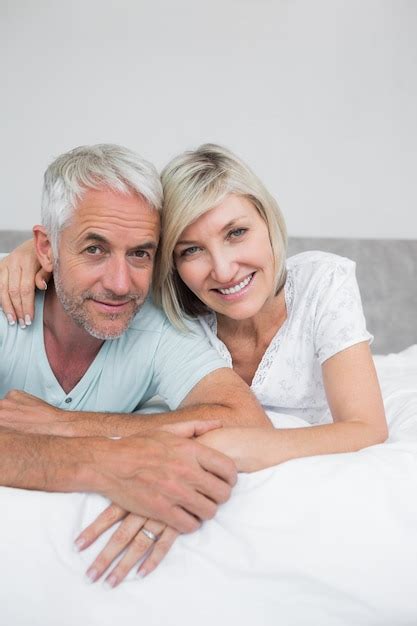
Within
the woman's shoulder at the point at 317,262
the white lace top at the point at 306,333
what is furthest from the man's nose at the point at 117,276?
the woman's shoulder at the point at 317,262

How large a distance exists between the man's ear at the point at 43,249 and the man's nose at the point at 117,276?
0.59ft

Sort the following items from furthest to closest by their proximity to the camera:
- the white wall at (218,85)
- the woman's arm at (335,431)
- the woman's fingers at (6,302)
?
the white wall at (218,85) < the woman's fingers at (6,302) < the woman's arm at (335,431)

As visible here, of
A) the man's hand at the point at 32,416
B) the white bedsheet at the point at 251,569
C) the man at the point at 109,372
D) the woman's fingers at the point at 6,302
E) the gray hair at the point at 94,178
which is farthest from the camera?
the woman's fingers at the point at 6,302

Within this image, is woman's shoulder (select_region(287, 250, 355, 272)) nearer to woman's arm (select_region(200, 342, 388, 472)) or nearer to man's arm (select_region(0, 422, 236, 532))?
woman's arm (select_region(200, 342, 388, 472))

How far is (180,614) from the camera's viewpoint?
1188 mm

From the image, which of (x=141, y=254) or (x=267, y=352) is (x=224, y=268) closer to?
(x=141, y=254)

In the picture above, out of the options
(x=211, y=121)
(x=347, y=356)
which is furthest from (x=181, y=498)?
(x=211, y=121)

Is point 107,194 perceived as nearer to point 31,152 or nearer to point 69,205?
point 69,205

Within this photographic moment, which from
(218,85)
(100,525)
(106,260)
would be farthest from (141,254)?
(218,85)

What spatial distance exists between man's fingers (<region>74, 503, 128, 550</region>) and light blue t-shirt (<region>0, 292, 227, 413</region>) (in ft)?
1.62

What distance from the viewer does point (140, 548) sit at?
4.13 feet

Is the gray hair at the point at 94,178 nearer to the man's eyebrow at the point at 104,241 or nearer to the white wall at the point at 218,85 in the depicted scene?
the man's eyebrow at the point at 104,241

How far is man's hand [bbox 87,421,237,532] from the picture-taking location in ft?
4.22

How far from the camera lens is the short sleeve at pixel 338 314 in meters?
1.74
